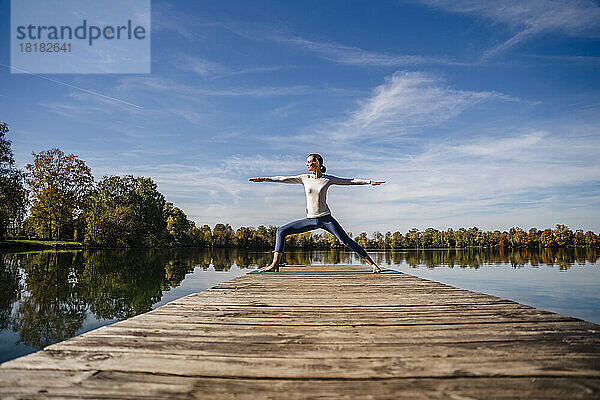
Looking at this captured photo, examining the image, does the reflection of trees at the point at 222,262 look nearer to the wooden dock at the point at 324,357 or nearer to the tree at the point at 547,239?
the wooden dock at the point at 324,357

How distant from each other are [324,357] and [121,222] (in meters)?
49.2

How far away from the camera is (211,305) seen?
3.55 m

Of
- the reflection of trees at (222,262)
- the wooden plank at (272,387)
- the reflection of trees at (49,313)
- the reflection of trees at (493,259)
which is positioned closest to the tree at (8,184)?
the reflection of trees at (222,262)

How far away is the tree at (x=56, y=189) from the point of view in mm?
36531

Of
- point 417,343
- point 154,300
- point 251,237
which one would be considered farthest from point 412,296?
point 251,237

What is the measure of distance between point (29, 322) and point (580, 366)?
7867mm

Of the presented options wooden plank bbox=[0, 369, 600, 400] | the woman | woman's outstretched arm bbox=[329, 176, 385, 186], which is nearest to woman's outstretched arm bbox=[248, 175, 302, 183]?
the woman

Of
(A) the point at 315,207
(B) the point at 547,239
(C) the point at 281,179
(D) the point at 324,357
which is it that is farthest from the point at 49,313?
(B) the point at 547,239

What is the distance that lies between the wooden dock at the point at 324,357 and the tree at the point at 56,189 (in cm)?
4099

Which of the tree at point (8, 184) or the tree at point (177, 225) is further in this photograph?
the tree at point (177, 225)

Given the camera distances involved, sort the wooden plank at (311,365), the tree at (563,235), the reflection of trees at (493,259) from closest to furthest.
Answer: the wooden plank at (311,365)
the reflection of trees at (493,259)
the tree at (563,235)

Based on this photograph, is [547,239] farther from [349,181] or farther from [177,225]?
[349,181]

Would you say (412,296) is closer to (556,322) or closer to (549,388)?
(556,322)

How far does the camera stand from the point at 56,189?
3766 cm
